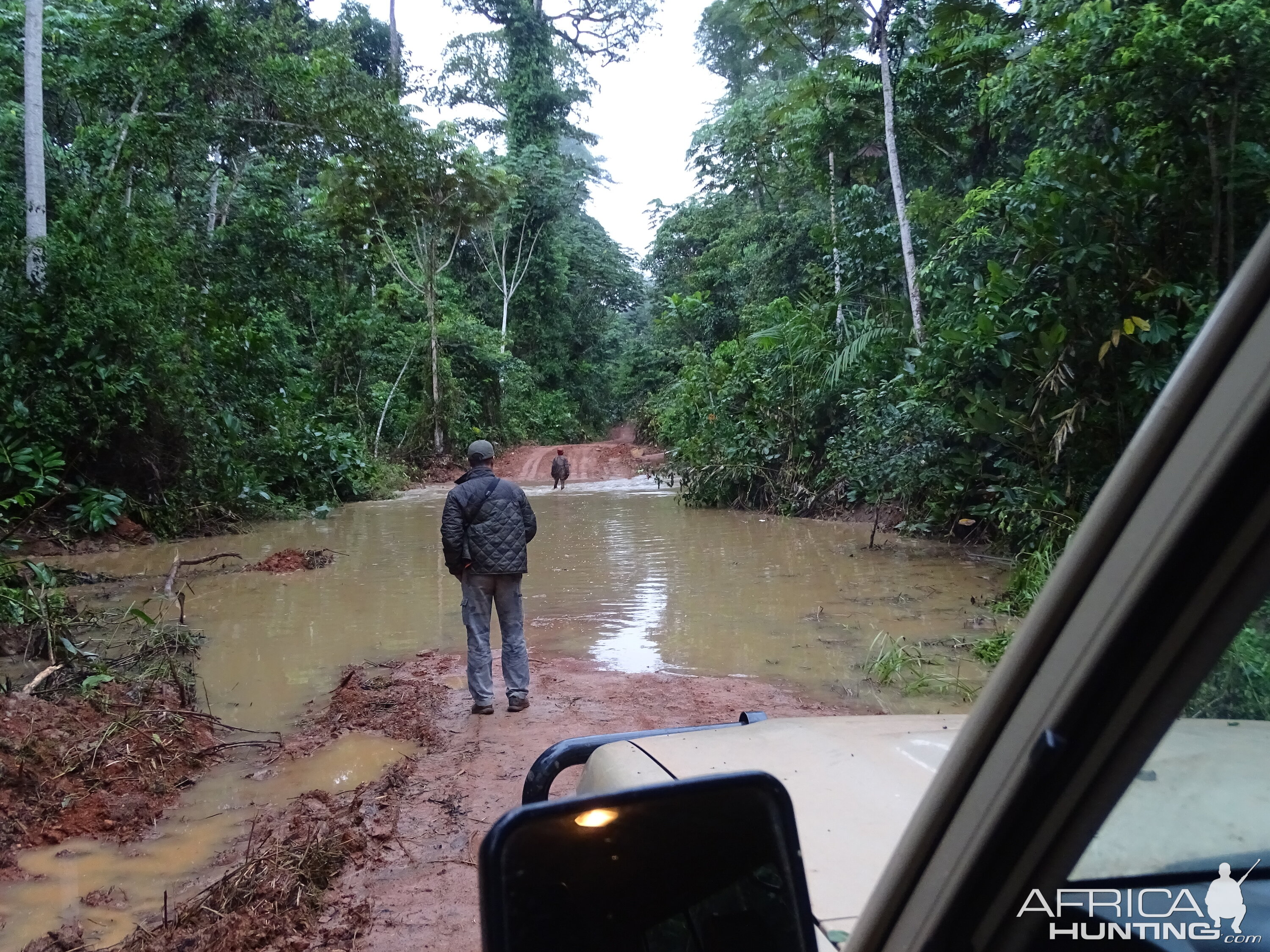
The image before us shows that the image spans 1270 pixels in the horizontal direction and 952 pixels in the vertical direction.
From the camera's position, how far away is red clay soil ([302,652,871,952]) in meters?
3.96

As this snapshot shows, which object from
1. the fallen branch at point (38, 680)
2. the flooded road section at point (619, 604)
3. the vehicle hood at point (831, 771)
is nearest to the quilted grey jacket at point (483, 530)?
the flooded road section at point (619, 604)

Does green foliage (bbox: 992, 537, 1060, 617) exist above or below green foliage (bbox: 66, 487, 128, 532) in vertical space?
below

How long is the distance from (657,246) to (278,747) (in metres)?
39.1

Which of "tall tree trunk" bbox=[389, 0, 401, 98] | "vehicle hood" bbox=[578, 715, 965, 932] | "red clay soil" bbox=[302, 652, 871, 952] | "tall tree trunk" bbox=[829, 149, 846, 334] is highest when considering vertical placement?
"tall tree trunk" bbox=[389, 0, 401, 98]

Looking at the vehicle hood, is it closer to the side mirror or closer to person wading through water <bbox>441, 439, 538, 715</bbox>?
the side mirror

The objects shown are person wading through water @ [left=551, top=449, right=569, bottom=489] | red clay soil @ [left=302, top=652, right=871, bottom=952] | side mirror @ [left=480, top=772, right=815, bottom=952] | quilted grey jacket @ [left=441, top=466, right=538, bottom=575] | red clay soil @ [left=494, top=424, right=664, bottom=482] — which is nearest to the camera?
side mirror @ [left=480, top=772, right=815, bottom=952]

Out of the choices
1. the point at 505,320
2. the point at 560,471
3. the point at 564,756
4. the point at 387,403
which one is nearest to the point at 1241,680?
the point at 564,756

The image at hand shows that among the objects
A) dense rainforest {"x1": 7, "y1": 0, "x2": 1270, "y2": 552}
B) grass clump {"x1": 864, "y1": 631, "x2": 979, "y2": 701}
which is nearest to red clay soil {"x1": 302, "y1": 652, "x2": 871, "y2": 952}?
grass clump {"x1": 864, "y1": 631, "x2": 979, "y2": 701}

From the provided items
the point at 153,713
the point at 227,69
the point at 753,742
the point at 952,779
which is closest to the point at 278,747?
the point at 153,713

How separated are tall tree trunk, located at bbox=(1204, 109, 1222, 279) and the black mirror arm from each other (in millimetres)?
8221

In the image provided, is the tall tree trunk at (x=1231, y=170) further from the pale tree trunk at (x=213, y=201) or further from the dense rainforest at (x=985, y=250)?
the pale tree trunk at (x=213, y=201)

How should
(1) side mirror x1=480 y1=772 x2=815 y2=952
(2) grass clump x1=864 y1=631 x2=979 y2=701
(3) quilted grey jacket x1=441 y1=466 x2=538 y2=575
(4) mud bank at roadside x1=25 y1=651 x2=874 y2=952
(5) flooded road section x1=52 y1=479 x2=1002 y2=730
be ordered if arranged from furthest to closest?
(5) flooded road section x1=52 y1=479 x2=1002 y2=730 → (2) grass clump x1=864 y1=631 x2=979 y2=701 → (3) quilted grey jacket x1=441 y1=466 x2=538 y2=575 → (4) mud bank at roadside x1=25 y1=651 x2=874 y2=952 → (1) side mirror x1=480 y1=772 x2=815 y2=952

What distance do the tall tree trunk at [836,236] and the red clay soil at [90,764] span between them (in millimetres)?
15121

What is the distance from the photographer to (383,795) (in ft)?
Answer: 17.2
